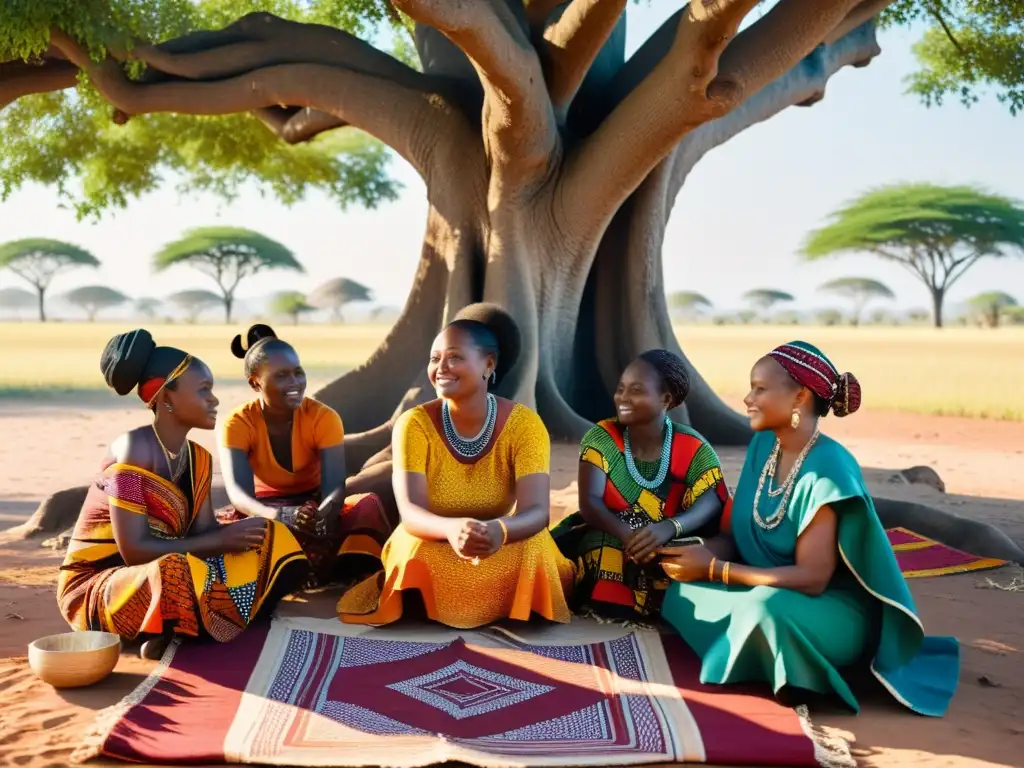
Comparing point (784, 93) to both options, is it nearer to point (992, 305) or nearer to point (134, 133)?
point (134, 133)

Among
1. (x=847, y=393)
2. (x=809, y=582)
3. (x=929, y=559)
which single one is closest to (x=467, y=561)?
(x=809, y=582)

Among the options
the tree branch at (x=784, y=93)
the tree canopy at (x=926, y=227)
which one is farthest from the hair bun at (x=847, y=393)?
the tree canopy at (x=926, y=227)

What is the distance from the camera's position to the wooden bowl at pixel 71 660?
3762mm

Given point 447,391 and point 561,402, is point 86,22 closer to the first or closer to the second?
point 561,402

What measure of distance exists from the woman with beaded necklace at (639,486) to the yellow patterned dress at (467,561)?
21cm

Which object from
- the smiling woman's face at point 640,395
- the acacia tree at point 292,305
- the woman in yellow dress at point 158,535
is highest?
the acacia tree at point 292,305

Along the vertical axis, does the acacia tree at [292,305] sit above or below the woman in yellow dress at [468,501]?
above

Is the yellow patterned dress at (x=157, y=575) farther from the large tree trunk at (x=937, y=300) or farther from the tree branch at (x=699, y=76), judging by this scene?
the large tree trunk at (x=937, y=300)

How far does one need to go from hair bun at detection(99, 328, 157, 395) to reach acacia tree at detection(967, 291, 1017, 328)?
57242 mm

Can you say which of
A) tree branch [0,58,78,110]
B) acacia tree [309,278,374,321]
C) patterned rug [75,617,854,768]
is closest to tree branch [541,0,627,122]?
patterned rug [75,617,854,768]

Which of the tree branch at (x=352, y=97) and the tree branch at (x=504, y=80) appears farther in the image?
the tree branch at (x=352, y=97)

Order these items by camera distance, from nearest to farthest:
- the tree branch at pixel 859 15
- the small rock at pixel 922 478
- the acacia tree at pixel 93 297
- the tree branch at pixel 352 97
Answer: the tree branch at pixel 859 15 < the tree branch at pixel 352 97 < the small rock at pixel 922 478 < the acacia tree at pixel 93 297

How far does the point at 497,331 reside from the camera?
16.3 feet

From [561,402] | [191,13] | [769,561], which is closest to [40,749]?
[769,561]
